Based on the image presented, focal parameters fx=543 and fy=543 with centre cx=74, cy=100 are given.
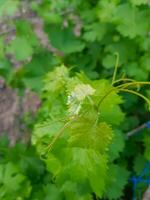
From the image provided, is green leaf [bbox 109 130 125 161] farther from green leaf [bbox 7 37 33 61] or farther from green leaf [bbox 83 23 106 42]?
green leaf [bbox 7 37 33 61]

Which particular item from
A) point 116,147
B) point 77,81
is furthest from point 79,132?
point 116,147

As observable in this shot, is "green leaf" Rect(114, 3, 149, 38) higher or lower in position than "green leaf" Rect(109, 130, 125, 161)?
higher

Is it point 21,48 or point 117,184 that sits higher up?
point 21,48

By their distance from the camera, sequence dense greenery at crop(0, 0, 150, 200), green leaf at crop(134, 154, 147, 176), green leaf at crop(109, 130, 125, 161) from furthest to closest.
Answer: green leaf at crop(134, 154, 147, 176) → green leaf at crop(109, 130, 125, 161) → dense greenery at crop(0, 0, 150, 200)

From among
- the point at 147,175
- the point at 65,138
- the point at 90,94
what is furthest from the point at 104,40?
the point at 90,94

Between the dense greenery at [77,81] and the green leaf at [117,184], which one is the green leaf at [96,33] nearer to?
the dense greenery at [77,81]

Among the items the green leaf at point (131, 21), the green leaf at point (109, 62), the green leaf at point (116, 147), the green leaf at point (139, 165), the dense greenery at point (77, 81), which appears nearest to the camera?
the dense greenery at point (77, 81)

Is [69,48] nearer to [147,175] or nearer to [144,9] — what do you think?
[144,9]

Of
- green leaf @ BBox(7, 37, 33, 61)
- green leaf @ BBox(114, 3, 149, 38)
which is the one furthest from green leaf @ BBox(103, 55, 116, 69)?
green leaf @ BBox(7, 37, 33, 61)

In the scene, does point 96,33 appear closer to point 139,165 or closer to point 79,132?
point 139,165

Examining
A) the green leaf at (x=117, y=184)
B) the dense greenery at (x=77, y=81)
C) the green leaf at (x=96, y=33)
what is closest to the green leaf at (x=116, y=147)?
the dense greenery at (x=77, y=81)
